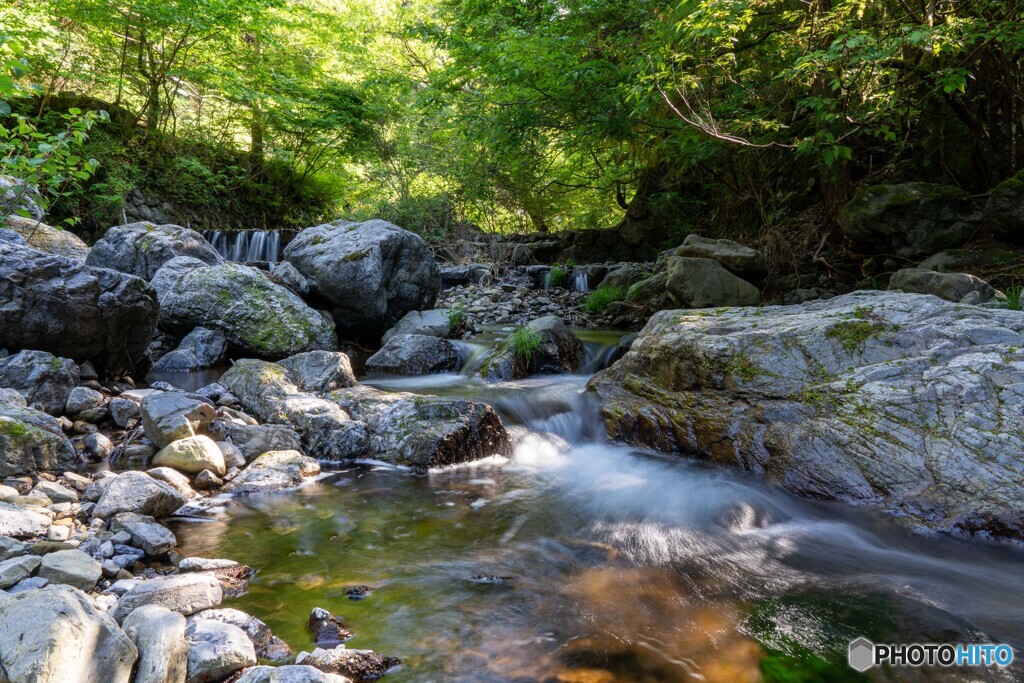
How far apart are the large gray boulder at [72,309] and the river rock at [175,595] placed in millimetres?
4032

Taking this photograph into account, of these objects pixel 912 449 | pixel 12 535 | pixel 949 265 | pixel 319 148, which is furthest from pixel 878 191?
pixel 319 148

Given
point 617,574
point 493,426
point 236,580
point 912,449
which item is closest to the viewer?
point 236,580

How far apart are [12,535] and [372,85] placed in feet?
57.5

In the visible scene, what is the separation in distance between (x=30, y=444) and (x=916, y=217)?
1036 cm

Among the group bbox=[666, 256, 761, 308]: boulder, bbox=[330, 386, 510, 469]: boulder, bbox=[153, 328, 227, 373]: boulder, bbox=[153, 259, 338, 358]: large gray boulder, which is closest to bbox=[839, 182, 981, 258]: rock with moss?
bbox=[666, 256, 761, 308]: boulder

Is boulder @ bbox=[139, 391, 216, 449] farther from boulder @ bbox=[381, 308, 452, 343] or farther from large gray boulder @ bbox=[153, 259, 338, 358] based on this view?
boulder @ bbox=[381, 308, 452, 343]

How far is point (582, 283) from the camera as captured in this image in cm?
1405

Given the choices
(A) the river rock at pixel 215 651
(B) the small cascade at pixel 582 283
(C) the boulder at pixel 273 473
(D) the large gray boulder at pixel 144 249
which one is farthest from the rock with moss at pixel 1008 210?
(D) the large gray boulder at pixel 144 249

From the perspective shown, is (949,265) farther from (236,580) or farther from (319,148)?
(319,148)

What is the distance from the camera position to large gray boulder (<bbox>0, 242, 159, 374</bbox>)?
200 inches

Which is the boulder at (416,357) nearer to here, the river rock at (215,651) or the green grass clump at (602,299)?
the green grass clump at (602,299)

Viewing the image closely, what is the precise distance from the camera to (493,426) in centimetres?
506

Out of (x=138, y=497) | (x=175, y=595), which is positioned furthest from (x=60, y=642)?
(x=138, y=497)

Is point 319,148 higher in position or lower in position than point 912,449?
higher
